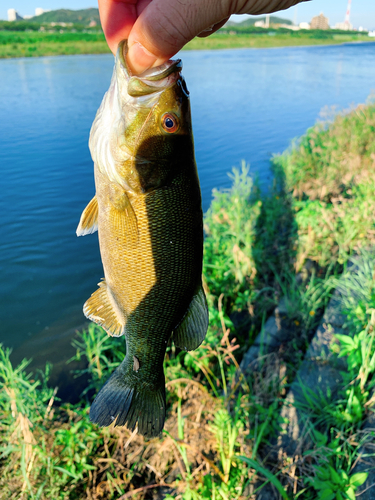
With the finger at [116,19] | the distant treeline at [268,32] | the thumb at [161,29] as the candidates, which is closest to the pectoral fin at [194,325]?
the thumb at [161,29]

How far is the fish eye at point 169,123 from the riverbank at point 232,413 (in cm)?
185

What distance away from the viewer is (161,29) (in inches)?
53.5

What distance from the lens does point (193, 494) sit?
230cm

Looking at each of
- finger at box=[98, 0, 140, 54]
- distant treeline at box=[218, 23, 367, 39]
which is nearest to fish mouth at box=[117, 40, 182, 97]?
finger at box=[98, 0, 140, 54]

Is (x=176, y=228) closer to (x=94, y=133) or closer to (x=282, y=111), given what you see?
(x=94, y=133)

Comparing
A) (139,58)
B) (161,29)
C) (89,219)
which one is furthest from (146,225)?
(161,29)

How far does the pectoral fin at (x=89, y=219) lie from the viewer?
5.35 feet

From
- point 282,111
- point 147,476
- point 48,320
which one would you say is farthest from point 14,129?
point 147,476

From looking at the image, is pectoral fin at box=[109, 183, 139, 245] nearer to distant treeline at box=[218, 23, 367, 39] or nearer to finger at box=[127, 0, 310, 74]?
finger at box=[127, 0, 310, 74]

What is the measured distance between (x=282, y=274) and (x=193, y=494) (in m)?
2.89

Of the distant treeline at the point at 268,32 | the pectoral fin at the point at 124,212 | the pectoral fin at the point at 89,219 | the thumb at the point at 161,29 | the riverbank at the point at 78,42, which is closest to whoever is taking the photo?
the thumb at the point at 161,29

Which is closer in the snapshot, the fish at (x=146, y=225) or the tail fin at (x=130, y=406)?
the fish at (x=146, y=225)

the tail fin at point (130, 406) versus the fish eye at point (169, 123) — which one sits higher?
the fish eye at point (169, 123)

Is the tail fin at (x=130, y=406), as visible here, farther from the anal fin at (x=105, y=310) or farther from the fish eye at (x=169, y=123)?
the fish eye at (x=169, y=123)
